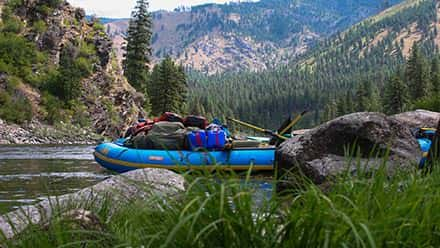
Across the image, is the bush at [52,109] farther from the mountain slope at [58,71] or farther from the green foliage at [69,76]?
the green foliage at [69,76]

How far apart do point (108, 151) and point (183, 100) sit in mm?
47942

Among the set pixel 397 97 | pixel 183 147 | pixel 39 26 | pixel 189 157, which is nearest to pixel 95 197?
pixel 189 157

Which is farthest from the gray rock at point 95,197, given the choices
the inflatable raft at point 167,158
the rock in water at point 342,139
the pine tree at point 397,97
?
the pine tree at point 397,97

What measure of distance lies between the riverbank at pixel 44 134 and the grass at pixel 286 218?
31.7 metres

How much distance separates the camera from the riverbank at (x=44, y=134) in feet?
108

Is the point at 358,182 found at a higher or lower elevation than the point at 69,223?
higher

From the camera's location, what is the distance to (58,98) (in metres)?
41.6

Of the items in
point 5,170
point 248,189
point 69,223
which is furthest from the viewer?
point 5,170

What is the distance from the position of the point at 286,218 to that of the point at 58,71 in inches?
1692

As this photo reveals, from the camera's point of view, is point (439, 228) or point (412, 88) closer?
point (439, 228)

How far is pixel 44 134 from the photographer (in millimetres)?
A: 36031

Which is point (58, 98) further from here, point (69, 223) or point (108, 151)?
point (69, 223)

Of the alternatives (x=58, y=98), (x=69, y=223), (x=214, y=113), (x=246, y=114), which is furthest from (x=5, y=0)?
(x=246, y=114)

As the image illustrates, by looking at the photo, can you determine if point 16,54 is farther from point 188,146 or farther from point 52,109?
point 188,146
